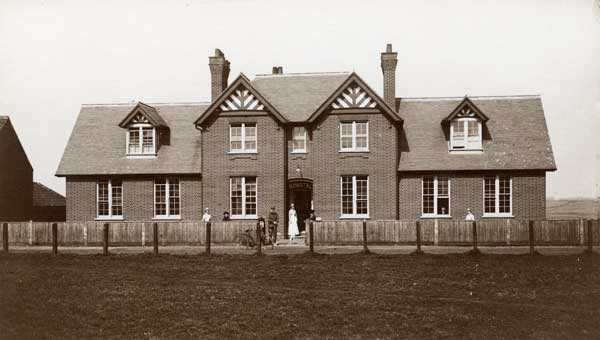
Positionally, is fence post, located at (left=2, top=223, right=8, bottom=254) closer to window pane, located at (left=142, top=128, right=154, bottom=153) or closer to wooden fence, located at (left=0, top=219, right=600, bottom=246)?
wooden fence, located at (left=0, top=219, right=600, bottom=246)

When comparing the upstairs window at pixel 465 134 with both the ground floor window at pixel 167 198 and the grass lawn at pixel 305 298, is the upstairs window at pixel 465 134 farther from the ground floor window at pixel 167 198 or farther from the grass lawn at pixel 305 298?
the ground floor window at pixel 167 198

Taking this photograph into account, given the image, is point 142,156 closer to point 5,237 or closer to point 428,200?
point 5,237

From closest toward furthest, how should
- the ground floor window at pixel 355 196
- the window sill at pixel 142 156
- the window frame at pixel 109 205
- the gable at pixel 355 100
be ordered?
1. the gable at pixel 355 100
2. the ground floor window at pixel 355 196
3. the window frame at pixel 109 205
4. the window sill at pixel 142 156

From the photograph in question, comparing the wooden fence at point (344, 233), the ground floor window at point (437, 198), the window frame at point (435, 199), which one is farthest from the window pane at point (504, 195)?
the wooden fence at point (344, 233)

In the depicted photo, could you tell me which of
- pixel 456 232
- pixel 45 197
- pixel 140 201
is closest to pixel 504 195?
pixel 456 232

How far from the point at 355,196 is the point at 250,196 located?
5674 mm

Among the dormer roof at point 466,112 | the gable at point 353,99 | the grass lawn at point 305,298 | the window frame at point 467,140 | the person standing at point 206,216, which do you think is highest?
the gable at point 353,99

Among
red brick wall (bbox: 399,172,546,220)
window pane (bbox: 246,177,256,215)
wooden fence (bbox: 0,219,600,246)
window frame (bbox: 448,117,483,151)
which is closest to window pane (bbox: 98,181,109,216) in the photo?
wooden fence (bbox: 0,219,600,246)

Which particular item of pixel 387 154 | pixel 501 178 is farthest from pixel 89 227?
pixel 501 178

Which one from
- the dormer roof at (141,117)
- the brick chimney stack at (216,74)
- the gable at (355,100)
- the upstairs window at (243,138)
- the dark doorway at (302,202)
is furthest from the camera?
the brick chimney stack at (216,74)

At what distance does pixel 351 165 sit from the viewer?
113 feet

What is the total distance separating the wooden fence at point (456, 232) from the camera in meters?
25.2

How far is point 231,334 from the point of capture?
1189 cm

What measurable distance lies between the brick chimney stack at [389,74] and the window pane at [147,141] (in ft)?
44.5
